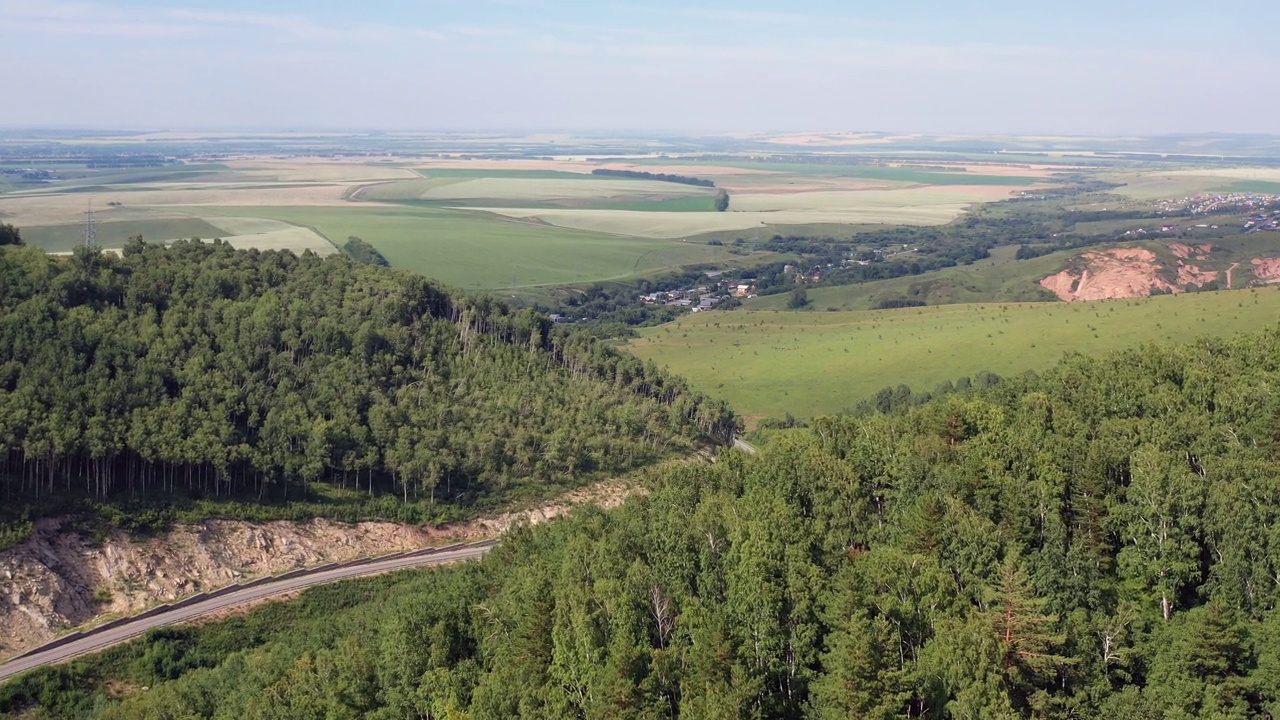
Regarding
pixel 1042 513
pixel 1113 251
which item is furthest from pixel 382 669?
pixel 1113 251

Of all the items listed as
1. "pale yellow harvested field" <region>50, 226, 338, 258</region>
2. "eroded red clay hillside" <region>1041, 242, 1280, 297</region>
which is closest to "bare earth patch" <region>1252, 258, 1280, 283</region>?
"eroded red clay hillside" <region>1041, 242, 1280, 297</region>

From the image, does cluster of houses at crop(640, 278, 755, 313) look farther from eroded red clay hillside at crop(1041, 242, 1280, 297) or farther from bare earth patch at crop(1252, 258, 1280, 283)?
bare earth patch at crop(1252, 258, 1280, 283)

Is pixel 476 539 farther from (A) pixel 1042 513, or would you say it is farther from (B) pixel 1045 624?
(B) pixel 1045 624

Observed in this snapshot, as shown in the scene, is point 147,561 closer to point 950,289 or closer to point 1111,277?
point 950,289

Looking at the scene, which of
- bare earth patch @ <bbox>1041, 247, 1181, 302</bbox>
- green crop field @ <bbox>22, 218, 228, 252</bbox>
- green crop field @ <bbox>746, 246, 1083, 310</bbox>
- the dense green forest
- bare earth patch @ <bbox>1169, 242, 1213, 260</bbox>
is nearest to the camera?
the dense green forest

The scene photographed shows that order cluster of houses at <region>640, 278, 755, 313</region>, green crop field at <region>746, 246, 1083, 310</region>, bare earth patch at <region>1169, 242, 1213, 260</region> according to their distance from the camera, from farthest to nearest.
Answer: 1. cluster of houses at <region>640, 278, 755, 313</region>
2. bare earth patch at <region>1169, 242, 1213, 260</region>
3. green crop field at <region>746, 246, 1083, 310</region>
